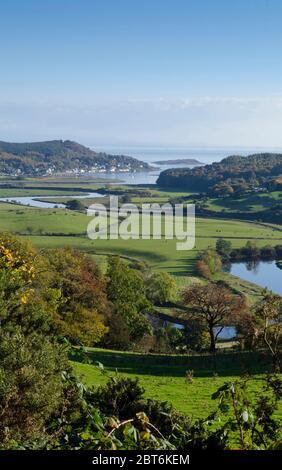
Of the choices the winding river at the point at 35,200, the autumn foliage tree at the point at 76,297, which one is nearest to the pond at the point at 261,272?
the autumn foliage tree at the point at 76,297

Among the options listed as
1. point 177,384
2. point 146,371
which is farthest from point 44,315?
point 146,371

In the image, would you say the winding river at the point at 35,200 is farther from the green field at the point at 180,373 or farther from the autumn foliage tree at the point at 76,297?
the green field at the point at 180,373

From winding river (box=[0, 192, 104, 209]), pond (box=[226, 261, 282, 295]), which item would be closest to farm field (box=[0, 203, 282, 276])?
pond (box=[226, 261, 282, 295])

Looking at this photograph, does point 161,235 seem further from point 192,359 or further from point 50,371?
point 50,371

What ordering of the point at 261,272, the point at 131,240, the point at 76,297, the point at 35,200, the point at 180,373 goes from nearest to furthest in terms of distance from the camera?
the point at 180,373, the point at 76,297, the point at 261,272, the point at 131,240, the point at 35,200

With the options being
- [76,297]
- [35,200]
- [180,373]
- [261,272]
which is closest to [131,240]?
[261,272]

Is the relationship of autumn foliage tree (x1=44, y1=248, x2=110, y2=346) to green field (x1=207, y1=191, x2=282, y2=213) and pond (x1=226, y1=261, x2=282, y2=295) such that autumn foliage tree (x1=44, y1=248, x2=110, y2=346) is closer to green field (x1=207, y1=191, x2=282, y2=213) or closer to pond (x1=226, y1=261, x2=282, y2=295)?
pond (x1=226, y1=261, x2=282, y2=295)

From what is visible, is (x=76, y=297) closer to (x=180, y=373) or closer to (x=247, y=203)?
Result: (x=180, y=373)
